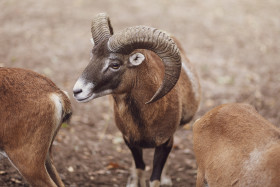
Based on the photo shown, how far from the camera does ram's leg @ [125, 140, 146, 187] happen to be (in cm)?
604

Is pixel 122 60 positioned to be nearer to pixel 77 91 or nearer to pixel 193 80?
pixel 77 91

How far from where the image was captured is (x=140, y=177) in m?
6.20

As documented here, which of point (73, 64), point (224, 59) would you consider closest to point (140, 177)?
point (73, 64)

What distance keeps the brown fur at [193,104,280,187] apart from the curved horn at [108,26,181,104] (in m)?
0.69

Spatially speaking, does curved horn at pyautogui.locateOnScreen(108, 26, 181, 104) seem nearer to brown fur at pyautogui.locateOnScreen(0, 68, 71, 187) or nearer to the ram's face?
the ram's face

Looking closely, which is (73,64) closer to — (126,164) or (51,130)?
(126,164)

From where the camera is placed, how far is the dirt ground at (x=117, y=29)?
7.29 metres

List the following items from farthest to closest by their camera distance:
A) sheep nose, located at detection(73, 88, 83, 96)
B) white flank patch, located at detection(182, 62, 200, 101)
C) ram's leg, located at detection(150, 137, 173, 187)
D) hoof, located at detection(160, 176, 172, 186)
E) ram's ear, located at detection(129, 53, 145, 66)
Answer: hoof, located at detection(160, 176, 172, 186) < white flank patch, located at detection(182, 62, 200, 101) < ram's leg, located at detection(150, 137, 173, 187) < ram's ear, located at detection(129, 53, 145, 66) < sheep nose, located at detection(73, 88, 83, 96)

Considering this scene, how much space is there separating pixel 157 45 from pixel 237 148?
172 cm

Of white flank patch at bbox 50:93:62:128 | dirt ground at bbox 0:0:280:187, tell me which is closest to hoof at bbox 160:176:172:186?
dirt ground at bbox 0:0:280:187

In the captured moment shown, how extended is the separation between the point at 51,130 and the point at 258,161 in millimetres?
2391

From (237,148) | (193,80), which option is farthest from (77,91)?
(193,80)

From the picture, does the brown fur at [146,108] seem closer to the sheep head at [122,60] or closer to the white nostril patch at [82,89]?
the sheep head at [122,60]

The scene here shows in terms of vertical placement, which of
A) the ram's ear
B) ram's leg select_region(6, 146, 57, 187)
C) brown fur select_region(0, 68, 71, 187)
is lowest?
ram's leg select_region(6, 146, 57, 187)
